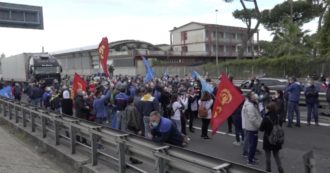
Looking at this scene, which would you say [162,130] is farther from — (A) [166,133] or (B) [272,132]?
(B) [272,132]

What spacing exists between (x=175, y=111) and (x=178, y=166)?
6105 mm

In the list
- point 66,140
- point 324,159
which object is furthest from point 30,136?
point 324,159

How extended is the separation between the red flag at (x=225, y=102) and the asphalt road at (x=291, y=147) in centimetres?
145

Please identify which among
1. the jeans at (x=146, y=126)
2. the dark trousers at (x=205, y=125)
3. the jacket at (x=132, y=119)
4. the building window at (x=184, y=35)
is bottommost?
the dark trousers at (x=205, y=125)

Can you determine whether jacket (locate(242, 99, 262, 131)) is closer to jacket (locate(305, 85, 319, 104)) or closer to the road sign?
jacket (locate(305, 85, 319, 104))

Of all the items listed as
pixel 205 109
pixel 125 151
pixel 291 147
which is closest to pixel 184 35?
pixel 205 109

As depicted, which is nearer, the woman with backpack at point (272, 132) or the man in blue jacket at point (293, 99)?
the woman with backpack at point (272, 132)

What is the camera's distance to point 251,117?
8.66 metres

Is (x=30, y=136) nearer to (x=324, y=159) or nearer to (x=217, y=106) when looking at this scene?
(x=217, y=106)

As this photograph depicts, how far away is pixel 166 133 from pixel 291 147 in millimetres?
4824

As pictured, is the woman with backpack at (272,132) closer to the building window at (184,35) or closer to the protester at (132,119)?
the protester at (132,119)

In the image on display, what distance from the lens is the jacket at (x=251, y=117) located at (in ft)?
28.4

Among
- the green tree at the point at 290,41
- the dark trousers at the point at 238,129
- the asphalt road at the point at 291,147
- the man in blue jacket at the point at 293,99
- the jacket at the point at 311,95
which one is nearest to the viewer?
the asphalt road at the point at 291,147

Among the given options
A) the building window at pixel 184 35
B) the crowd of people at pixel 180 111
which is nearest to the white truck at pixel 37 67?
the crowd of people at pixel 180 111
